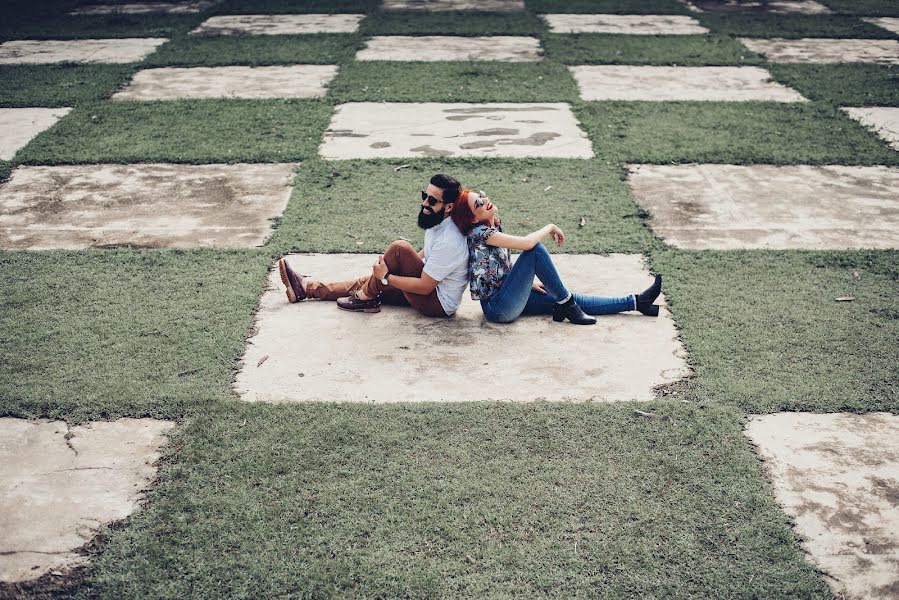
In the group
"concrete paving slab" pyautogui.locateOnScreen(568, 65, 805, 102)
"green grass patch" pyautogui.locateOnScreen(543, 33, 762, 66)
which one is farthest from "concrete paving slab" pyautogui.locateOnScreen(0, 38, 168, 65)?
"concrete paving slab" pyautogui.locateOnScreen(568, 65, 805, 102)

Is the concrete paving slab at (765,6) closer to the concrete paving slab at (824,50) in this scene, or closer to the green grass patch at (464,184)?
the concrete paving slab at (824,50)

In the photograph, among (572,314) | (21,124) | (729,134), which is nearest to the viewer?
(572,314)

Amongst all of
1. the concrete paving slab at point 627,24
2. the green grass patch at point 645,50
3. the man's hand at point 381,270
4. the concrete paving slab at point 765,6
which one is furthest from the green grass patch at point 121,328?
the concrete paving slab at point 765,6

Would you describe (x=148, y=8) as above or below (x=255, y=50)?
above

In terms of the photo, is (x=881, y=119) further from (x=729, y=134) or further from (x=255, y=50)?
(x=255, y=50)

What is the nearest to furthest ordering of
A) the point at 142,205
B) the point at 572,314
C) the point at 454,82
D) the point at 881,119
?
the point at 572,314 < the point at 142,205 < the point at 881,119 < the point at 454,82

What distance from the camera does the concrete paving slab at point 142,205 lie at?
6164 mm

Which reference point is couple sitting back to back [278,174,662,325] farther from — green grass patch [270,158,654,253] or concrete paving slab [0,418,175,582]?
concrete paving slab [0,418,175,582]

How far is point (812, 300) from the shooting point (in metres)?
5.32

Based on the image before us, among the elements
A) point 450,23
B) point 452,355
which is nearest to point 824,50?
point 450,23

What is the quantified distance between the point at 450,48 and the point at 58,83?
4667 mm

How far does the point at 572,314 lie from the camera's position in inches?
200

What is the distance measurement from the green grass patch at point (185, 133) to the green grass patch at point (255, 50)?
1.64m

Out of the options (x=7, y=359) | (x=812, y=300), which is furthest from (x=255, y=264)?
(x=812, y=300)
